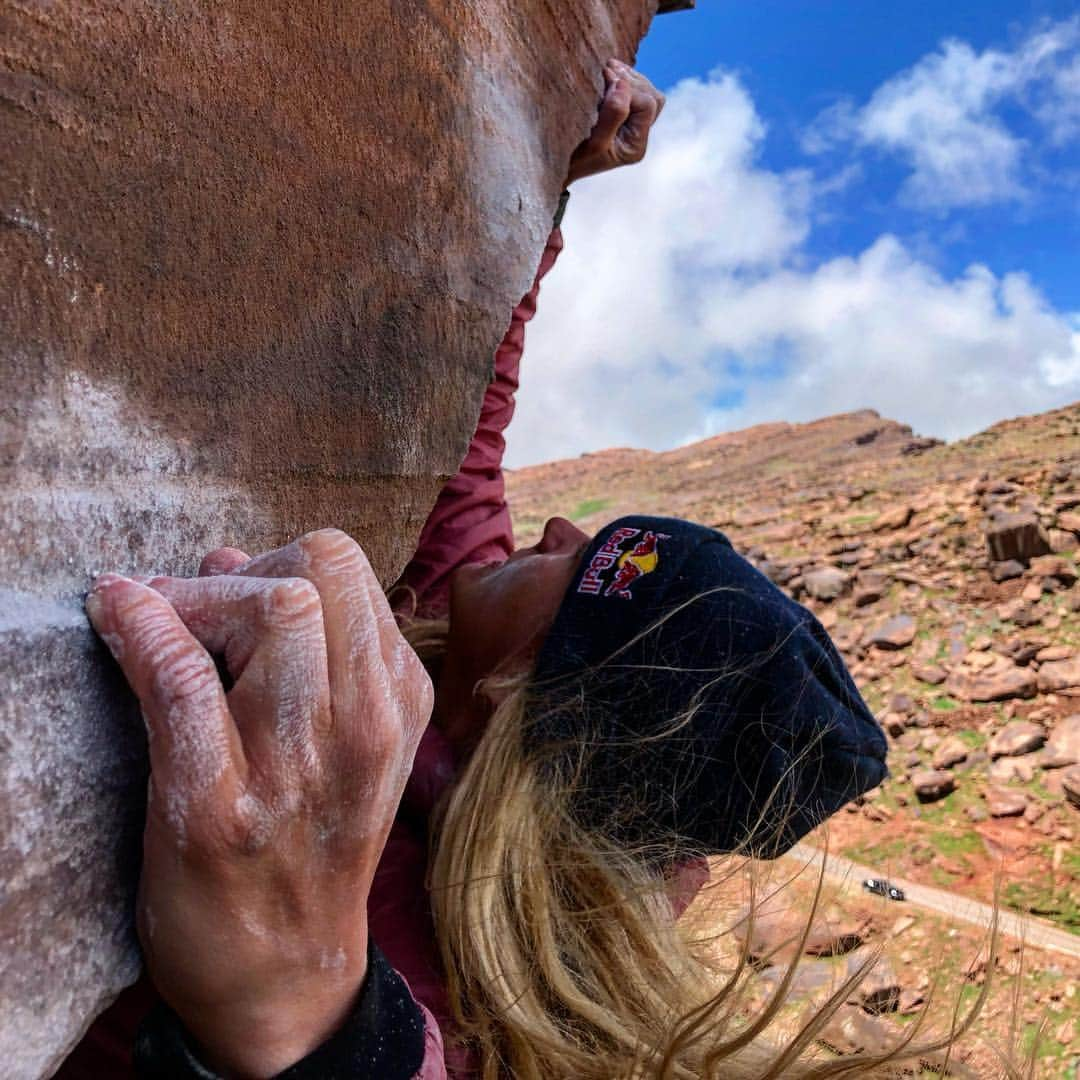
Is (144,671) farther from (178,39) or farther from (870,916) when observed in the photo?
(870,916)

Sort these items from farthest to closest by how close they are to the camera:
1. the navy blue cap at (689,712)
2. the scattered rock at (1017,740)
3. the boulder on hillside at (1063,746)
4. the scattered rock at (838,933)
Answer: the scattered rock at (1017,740), the boulder on hillside at (1063,746), the scattered rock at (838,933), the navy blue cap at (689,712)

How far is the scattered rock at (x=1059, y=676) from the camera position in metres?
4.93

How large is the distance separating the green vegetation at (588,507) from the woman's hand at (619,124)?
1191 cm

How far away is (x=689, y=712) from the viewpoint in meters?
1.49

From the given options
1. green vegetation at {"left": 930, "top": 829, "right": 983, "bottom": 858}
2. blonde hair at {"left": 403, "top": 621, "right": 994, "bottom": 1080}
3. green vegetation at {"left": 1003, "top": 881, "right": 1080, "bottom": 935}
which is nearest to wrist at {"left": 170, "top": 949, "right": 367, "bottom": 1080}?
blonde hair at {"left": 403, "top": 621, "right": 994, "bottom": 1080}

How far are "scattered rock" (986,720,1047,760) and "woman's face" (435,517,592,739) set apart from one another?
3.56 meters

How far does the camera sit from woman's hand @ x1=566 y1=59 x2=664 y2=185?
217cm

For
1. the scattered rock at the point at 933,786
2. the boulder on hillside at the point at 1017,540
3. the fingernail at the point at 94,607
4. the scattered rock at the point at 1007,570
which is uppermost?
the boulder on hillside at the point at 1017,540

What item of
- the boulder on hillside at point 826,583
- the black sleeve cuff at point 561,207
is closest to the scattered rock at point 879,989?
the black sleeve cuff at point 561,207

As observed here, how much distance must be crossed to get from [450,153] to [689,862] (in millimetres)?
1128

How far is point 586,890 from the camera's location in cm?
145

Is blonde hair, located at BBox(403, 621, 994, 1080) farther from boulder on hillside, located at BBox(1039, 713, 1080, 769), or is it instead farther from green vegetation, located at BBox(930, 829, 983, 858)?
boulder on hillside, located at BBox(1039, 713, 1080, 769)

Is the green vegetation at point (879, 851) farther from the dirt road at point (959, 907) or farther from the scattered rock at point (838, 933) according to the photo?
the scattered rock at point (838, 933)

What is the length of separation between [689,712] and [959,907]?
114 inches
